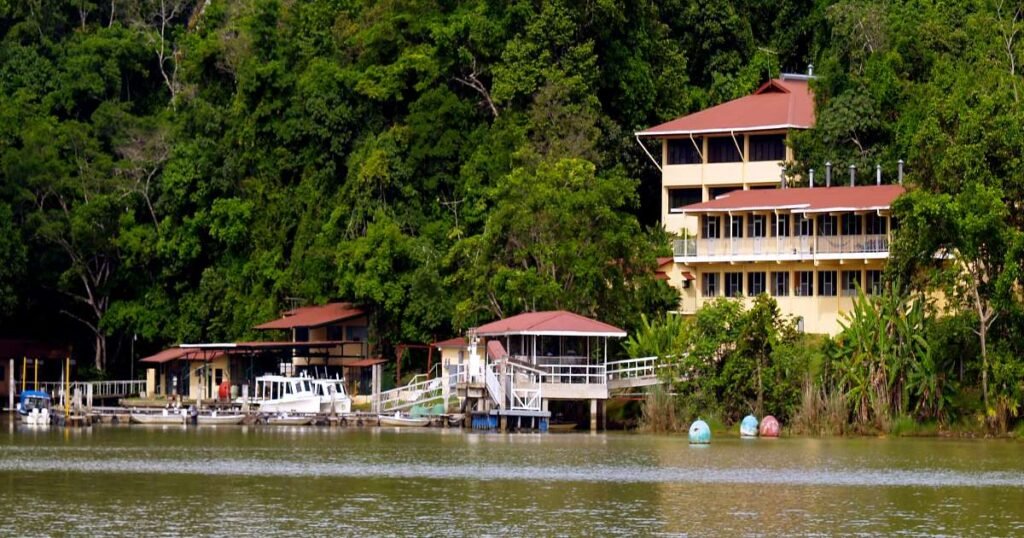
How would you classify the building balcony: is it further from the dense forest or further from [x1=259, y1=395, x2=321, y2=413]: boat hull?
[x1=259, y1=395, x2=321, y2=413]: boat hull

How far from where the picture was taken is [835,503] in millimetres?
47938

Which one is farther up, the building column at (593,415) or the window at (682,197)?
the window at (682,197)

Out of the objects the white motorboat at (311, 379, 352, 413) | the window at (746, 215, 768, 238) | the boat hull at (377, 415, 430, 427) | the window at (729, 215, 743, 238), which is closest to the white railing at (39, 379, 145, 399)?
the white motorboat at (311, 379, 352, 413)

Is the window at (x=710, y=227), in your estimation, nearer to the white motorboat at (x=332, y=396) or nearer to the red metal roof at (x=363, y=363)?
the red metal roof at (x=363, y=363)

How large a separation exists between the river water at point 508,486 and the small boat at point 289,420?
992 centimetres

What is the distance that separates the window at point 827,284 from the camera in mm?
79750

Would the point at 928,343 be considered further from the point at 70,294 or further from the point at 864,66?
the point at 70,294

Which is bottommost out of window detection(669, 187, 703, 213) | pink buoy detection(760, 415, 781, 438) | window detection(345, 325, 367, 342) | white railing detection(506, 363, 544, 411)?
pink buoy detection(760, 415, 781, 438)

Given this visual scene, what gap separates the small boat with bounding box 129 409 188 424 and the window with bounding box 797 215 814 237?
78.7ft

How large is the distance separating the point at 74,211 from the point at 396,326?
56.0ft

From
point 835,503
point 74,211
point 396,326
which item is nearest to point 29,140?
point 74,211

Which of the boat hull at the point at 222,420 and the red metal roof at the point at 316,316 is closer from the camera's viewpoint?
the boat hull at the point at 222,420

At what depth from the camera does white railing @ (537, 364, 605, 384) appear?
74.6 metres

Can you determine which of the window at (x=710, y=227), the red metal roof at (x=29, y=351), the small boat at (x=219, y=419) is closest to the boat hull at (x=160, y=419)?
the small boat at (x=219, y=419)
